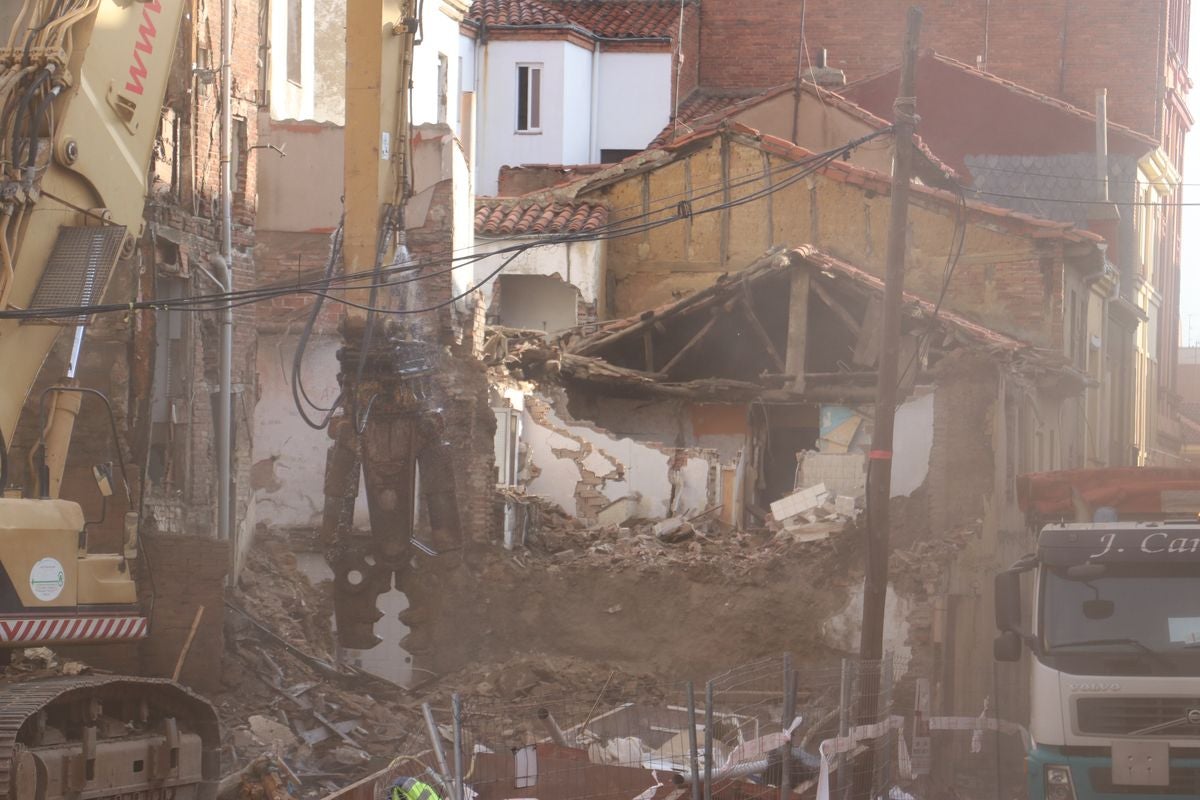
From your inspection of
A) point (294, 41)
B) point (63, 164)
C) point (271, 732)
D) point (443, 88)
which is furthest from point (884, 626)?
point (443, 88)

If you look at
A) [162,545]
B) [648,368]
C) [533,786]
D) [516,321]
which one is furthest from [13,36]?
[516,321]

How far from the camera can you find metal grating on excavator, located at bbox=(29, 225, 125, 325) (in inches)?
446

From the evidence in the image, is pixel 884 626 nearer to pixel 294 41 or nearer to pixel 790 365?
pixel 790 365

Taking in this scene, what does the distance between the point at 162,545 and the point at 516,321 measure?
14.9 metres

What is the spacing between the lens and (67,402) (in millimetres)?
11750

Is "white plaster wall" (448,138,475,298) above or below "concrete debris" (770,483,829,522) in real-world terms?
above

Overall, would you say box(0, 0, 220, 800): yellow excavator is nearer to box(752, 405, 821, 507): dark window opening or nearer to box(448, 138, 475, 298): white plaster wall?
box(448, 138, 475, 298): white plaster wall

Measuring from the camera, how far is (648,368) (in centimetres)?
2436

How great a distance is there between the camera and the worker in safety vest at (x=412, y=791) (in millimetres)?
9344

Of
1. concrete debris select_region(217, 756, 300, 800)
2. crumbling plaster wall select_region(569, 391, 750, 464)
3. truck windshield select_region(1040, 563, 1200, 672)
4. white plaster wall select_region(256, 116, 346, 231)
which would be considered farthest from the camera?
crumbling plaster wall select_region(569, 391, 750, 464)

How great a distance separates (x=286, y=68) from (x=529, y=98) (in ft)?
57.6

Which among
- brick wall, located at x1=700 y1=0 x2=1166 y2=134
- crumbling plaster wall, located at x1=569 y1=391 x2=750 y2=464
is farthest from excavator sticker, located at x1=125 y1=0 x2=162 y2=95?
brick wall, located at x1=700 y1=0 x2=1166 y2=134

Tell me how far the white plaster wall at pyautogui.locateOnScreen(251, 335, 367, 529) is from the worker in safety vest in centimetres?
1083

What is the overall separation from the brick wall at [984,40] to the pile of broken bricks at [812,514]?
19661 millimetres
